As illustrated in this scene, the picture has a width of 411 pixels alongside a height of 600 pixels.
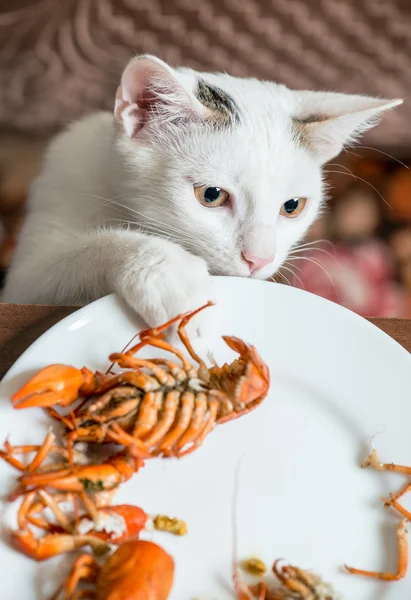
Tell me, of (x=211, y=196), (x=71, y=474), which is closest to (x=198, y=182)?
(x=211, y=196)

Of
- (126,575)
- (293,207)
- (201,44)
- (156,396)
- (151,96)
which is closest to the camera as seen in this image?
(126,575)

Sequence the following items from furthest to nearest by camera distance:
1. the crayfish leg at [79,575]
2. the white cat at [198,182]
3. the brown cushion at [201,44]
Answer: the brown cushion at [201,44]
the white cat at [198,182]
the crayfish leg at [79,575]

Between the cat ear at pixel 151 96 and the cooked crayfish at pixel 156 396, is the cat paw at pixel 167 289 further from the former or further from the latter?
the cat ear at pixel 151 96

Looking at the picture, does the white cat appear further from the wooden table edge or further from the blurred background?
the blurred background

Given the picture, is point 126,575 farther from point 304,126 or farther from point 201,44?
point 201,44

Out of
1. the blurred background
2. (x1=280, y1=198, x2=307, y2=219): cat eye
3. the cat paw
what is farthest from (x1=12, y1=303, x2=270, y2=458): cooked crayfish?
the blurred background

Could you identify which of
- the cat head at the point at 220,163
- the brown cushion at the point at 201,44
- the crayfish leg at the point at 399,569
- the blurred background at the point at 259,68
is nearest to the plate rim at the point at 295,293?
the cat head at the point at 220,163

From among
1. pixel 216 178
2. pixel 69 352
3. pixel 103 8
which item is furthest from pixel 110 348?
pixel 103 8
